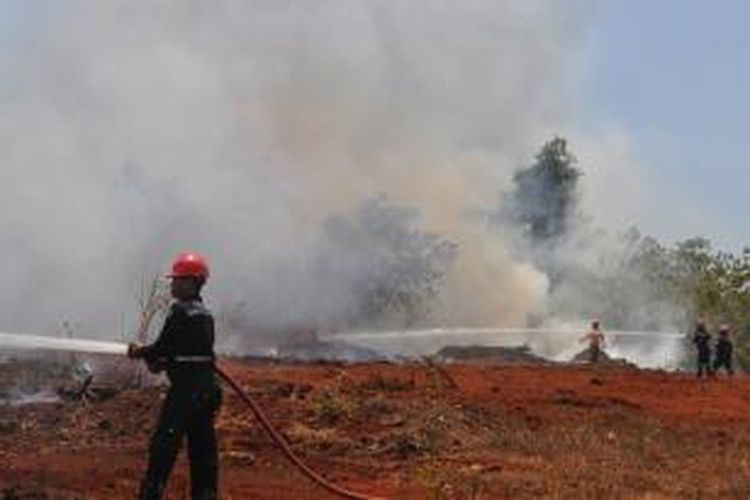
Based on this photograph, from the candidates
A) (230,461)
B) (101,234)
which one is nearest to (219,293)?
(101,234)

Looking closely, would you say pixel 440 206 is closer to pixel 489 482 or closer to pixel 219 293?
pixel 219 293

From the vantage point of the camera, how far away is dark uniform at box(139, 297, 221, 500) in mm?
9391

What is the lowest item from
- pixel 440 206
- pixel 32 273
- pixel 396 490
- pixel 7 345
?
pixel 396 490

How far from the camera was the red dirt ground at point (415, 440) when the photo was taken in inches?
460

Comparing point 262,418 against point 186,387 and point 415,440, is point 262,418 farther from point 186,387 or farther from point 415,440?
point 415,440

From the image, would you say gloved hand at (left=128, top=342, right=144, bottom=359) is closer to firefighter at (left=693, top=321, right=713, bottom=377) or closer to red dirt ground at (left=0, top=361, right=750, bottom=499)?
red dirt ground at (left=0, top=361, right=750, bottom=499)

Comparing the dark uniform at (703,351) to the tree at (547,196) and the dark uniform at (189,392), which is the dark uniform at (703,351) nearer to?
the tree at (547,196)

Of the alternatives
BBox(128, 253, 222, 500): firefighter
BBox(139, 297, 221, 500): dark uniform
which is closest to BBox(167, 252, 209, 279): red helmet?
BBox(128, 253, 222, 500): firefighter

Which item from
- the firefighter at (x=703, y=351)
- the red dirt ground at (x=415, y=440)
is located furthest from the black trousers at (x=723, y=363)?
the red dirt ground at (x=415, y=440)

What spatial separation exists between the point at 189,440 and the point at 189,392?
0.38 metres

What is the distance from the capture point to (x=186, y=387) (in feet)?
31.2

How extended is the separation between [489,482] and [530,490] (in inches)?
19.7

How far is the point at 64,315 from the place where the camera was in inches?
1072

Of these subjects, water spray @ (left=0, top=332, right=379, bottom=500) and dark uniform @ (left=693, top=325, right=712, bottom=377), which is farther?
dark uniform @ (left=693, top=325, right=712, bottom=377)
